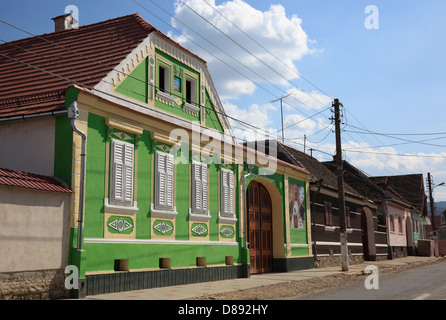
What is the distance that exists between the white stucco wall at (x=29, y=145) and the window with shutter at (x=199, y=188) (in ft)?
18.2

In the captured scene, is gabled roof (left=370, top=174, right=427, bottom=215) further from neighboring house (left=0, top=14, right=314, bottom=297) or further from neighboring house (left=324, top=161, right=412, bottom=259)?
neighboring house (left=0, top=14, right=314, bottom=297)

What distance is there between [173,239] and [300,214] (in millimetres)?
10231

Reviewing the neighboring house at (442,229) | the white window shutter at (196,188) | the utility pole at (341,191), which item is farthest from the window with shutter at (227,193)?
→ the neighboring house at (442,229)

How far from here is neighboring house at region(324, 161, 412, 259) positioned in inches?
1523

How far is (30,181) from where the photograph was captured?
1095 centimetres

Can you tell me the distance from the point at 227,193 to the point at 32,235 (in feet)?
29.7

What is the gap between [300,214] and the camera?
24.1 m

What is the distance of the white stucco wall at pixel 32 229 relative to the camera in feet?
33.6

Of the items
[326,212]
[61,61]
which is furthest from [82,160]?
[326,212]

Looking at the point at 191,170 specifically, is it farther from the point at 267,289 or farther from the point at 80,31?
the point at 80,31

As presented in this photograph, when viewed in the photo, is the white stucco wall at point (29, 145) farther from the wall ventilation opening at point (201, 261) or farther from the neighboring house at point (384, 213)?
the neighboring house at point (384, 213)

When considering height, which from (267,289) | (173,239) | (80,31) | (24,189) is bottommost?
(267,289)
